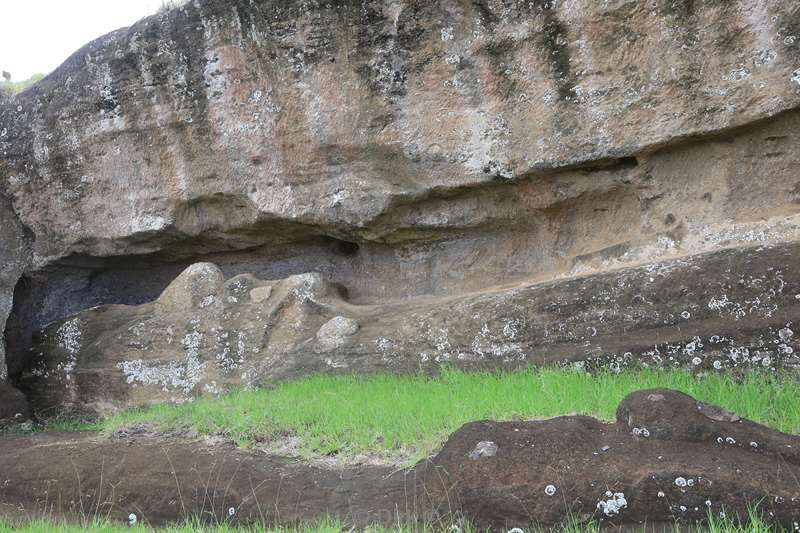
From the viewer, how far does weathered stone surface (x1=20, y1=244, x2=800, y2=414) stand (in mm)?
5684

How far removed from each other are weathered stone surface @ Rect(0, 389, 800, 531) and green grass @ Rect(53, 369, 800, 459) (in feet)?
1.28

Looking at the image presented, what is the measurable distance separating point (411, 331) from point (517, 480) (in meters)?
3.62

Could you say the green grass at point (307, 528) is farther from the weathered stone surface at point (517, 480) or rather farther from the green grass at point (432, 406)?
the green grass at point (432, 406)

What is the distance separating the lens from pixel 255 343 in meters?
8.03

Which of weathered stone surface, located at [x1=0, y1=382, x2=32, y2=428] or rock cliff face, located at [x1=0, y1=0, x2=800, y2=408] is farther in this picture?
weathered stone surface, located at [x1=0, y1=382, x2=32, y2=428]

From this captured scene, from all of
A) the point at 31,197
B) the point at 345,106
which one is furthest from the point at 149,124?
the point at 345,106

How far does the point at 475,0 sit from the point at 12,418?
6592 mm

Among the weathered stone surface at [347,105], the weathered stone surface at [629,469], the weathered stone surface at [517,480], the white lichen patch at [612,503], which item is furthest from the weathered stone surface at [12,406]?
the white lichen patch at [612,503]

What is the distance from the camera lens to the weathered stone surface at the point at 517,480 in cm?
346

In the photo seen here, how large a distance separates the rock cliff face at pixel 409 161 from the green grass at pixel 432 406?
0.57 m

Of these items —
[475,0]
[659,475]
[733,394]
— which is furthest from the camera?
[475,0]

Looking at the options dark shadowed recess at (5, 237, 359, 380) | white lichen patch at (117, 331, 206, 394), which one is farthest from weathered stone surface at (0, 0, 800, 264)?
white lichen patch at (117, 331, 206, 394)

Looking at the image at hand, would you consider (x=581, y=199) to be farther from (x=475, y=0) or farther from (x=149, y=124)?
(x=149, y=124)

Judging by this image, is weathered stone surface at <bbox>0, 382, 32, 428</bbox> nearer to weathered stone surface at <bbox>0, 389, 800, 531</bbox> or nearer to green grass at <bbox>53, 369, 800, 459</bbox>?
green grass at <bbox>53, 369, 800, 459</bbox>
